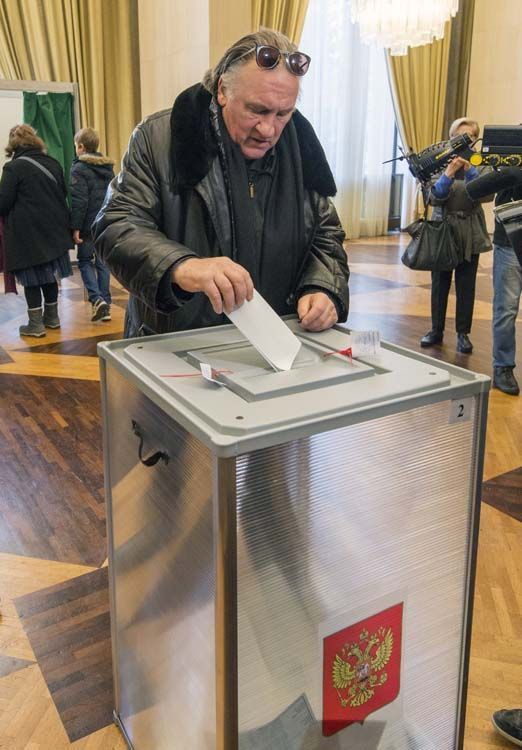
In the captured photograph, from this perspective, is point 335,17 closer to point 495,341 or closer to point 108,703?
point 495,341

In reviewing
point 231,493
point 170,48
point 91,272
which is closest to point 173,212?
point 231,493

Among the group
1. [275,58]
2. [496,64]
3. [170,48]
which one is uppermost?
[496,64]

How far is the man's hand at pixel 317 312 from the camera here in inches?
57.0

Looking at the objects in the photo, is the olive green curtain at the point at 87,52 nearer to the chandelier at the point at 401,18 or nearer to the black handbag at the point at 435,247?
the chandelier at the point at 401,18

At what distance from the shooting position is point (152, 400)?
109 cm

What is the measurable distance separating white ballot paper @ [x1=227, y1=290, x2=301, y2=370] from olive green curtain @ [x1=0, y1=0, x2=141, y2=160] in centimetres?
764

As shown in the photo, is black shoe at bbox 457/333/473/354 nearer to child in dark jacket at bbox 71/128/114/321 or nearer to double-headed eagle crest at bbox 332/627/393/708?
child in dark jacket at bbox 71/128/114/321

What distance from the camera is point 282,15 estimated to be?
8.38m

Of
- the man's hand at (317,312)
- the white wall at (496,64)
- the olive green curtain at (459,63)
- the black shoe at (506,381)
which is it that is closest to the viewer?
the man's hand at (317,312)

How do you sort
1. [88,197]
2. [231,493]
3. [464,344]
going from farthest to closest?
[88,197] < [464,344] < [231,493]

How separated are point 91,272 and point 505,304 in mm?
3079

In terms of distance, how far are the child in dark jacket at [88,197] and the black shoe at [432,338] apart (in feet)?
7.79

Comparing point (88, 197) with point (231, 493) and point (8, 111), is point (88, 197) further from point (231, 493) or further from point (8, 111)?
point (231, 493)

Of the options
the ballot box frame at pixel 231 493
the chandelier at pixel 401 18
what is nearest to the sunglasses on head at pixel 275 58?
the ballot box frame at pixel 231 493
